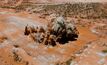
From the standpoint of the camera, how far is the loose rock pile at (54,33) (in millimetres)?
43000

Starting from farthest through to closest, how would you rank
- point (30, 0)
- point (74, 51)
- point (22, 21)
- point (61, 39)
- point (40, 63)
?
point (30, 0) → point (22, 21) → point (61, 39) → point (74, 51) → point (40, 63)

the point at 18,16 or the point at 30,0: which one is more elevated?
the point at 18,16

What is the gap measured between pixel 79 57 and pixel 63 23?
25.6 feet

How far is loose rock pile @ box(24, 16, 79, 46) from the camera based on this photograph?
4300 centimetres

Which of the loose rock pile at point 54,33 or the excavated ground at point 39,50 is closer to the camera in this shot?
the excavated ground at point 39,50

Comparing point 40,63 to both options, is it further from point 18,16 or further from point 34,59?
point 18,16

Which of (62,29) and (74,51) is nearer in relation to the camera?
(74,51)

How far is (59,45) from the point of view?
43.5m

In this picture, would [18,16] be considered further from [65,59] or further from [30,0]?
[30,0]

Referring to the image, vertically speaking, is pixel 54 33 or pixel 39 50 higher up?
pixel 54 33

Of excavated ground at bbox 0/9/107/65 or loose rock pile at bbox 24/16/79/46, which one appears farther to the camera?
loose rock pile at bbox 24/16/79/46

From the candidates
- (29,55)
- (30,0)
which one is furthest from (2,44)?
(30,0)

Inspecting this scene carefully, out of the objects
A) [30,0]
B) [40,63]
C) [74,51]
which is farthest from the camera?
[30,0]

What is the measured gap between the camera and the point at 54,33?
45188 millimetres
